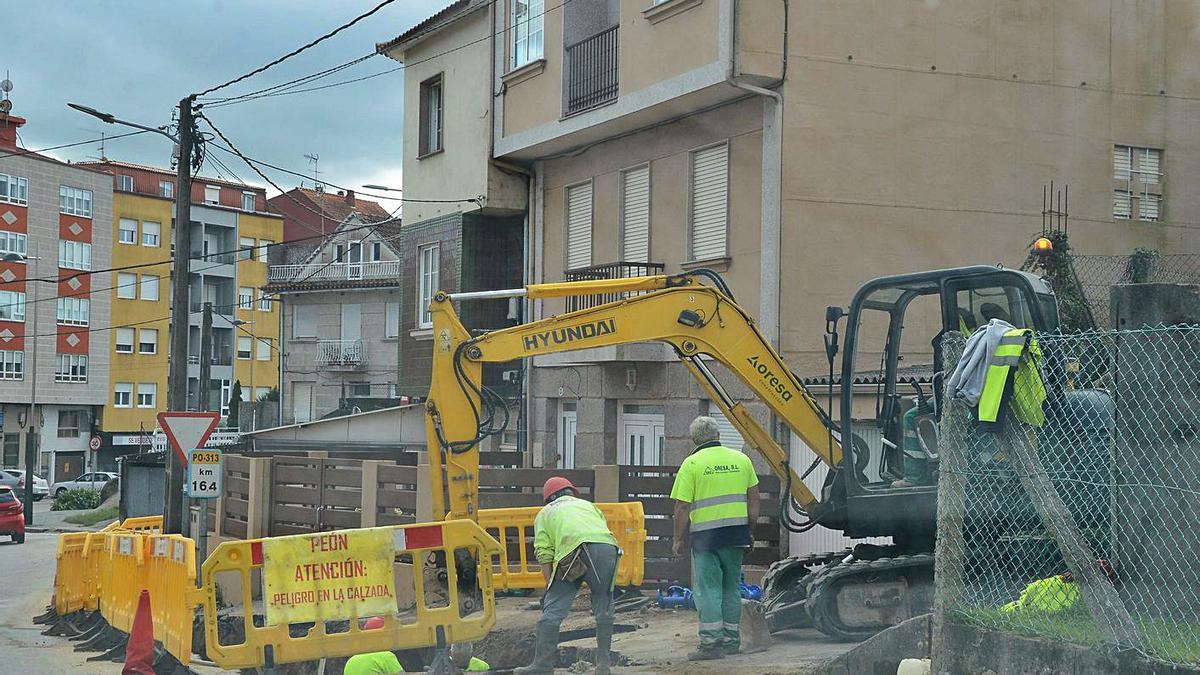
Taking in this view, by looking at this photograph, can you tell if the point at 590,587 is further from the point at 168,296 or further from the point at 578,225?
the point at 168,296

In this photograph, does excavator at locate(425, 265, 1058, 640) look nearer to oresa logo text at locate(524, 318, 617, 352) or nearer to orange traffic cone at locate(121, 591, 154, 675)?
oresa logo text at locate(524, 318, 617, 352)

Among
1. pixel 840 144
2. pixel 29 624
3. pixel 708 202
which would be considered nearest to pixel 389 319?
pixel 708 202

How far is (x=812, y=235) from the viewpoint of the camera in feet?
58.9

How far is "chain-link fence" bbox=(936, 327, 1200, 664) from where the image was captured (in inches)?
269

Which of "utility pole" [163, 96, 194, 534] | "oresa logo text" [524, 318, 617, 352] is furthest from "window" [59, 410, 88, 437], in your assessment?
"oresa logo text" [524, 318, 617, 352]

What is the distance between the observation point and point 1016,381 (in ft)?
24.4

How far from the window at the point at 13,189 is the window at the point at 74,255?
318 cm

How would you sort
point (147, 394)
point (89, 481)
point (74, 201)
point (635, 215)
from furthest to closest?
point (147, 394)
point (74, 201)
point (89, 481)
point (635, 215)

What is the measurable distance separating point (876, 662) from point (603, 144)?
14.7 m

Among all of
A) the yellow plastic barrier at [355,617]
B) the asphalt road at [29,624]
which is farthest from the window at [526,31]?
the yellow plastic barrier at [355,617]

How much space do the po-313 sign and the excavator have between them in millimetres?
3707

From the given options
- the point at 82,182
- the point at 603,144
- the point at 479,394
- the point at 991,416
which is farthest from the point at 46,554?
the point at 82,182

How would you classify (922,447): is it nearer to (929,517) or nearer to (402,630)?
(929,517)

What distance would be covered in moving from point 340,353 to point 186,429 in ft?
151
